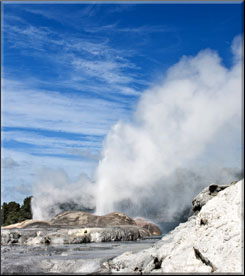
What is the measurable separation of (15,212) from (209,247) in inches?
2955

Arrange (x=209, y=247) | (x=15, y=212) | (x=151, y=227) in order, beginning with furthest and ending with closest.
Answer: (x=15, y=212) < (x=151, y=227) < (x=209, y=247)

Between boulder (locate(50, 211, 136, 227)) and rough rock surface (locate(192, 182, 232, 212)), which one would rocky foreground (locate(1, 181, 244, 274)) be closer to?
rough rock surface (locate(192, 182, 232, 212))

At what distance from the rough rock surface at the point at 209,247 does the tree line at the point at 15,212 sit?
67.2 meters

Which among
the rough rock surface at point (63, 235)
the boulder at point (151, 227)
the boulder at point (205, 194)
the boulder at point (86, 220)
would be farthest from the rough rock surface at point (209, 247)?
the boulder at point (151, 227)

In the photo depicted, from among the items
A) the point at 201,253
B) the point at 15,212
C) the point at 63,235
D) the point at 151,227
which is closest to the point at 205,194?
the point at 201,253

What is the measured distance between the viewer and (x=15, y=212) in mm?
82750

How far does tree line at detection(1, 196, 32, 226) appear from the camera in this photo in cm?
7954

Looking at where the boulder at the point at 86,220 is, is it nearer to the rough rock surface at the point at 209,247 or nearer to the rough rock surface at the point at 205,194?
the rough rock surface at the point at 205,194

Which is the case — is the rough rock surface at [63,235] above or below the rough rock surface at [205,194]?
below

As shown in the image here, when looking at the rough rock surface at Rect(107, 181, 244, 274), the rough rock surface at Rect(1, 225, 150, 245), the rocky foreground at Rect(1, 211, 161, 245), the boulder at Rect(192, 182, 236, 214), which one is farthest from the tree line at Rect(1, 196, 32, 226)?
the rough rock surface at Rect(107, 181, 244, 274)

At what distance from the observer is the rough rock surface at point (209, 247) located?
1304 cm

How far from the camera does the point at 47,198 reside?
220 feet

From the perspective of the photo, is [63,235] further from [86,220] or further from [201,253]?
[201,253]

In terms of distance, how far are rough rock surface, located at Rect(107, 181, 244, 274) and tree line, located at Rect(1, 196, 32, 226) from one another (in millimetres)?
67159
